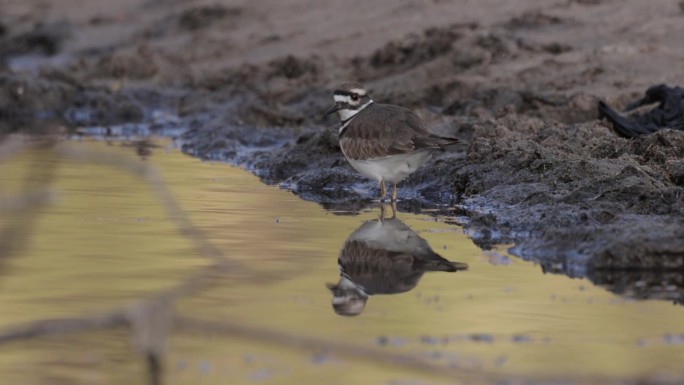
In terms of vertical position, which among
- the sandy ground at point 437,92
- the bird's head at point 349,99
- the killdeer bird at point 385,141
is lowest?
the sandy ground at point 437,92

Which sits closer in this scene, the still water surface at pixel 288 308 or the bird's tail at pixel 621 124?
the still water surface at pixel 288 308

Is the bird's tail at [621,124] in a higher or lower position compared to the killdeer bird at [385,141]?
lower

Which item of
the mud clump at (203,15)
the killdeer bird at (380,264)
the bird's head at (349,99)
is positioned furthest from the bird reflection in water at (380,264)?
the mud clump at (203,15)

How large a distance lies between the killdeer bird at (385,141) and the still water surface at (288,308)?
346 mm

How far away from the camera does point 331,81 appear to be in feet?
47.9

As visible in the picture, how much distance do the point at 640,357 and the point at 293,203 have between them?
4834 millimetres

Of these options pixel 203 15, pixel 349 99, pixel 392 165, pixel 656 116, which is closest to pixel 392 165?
pixel 392 165

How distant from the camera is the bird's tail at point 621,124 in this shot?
999 centimetres

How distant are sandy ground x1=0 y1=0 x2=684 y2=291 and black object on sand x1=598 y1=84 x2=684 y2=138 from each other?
0.52 ft

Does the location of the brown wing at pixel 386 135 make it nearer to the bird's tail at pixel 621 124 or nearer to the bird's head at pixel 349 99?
the bird's head at pixel 349 99

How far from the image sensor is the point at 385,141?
8477mm

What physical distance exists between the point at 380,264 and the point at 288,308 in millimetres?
1278

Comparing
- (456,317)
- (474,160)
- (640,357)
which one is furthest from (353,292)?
(474,160)

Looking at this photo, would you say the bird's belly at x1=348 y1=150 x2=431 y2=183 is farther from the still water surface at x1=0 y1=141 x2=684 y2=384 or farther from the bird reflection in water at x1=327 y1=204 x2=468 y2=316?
the bird reflection in water at x1=327 y1=204 x2=468 y2=316
